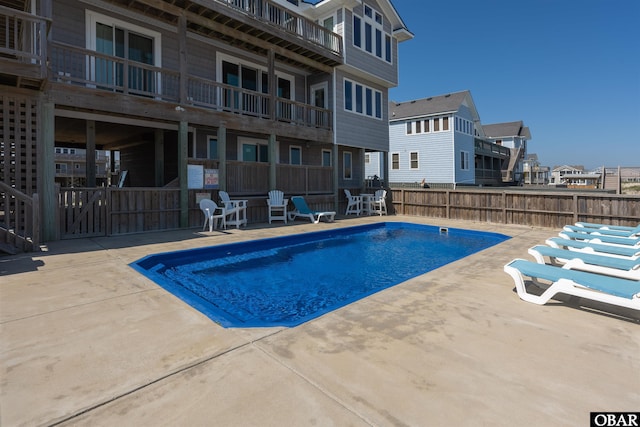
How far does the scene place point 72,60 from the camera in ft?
29.5

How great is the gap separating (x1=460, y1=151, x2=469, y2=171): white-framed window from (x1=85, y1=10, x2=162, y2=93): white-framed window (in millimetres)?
22022

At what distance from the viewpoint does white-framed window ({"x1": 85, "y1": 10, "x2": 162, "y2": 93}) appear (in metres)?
9.55

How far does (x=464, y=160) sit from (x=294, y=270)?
2347 centimetres

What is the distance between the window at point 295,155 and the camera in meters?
15.5

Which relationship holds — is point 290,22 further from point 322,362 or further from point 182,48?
point 322,362

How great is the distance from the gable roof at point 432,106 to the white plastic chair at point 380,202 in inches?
512

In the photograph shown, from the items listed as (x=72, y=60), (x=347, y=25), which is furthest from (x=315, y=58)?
(x=72, y=60)

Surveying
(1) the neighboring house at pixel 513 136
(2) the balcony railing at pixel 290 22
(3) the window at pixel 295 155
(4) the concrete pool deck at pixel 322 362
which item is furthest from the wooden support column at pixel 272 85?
(1) the neighboring house at pixel 513 136

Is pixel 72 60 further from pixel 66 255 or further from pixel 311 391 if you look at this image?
pixel 311 391

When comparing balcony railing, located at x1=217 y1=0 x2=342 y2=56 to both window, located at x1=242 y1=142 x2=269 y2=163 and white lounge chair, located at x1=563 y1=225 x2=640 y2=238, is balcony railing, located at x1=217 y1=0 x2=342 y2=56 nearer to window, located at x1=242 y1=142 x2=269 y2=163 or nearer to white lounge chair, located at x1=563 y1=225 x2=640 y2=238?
window, located at x1=242 y1=142 x2=269 y2=163

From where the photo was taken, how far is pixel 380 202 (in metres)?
15.2

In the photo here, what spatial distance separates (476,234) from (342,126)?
7.50 metres

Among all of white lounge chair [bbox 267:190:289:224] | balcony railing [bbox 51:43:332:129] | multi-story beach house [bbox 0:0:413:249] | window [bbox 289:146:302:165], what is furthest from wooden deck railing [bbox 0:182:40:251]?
window [bbox 289:146:302:165]

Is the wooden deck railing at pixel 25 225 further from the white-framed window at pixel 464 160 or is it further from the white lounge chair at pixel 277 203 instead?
the white-framed window at pixel 464 160
